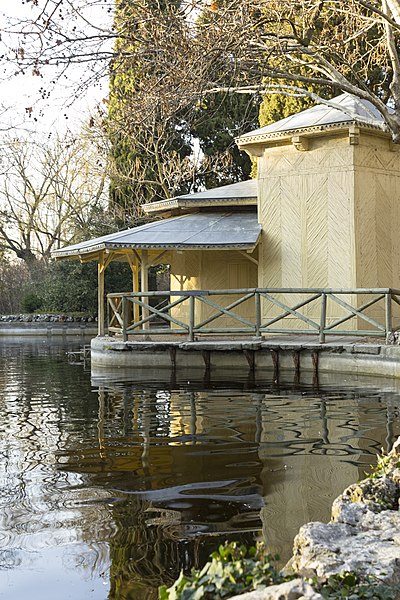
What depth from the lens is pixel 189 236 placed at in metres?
18.4

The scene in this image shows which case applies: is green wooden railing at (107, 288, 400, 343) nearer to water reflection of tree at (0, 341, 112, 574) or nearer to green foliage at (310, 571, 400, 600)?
water reflection of tree at (0, 341, 112, 574)

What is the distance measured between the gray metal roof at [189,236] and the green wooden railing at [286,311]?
122 centimetres

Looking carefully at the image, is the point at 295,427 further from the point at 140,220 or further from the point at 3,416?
the point at 140,220

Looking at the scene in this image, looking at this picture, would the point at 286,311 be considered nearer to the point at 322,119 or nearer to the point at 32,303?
the point at 322,119

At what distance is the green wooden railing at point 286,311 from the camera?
48.9 ft

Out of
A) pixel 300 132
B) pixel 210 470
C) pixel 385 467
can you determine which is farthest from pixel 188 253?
pixel 385 467

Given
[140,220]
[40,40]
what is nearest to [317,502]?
[40,40]

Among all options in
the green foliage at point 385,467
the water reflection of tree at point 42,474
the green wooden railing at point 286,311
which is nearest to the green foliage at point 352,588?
the green foliage at point 385,467

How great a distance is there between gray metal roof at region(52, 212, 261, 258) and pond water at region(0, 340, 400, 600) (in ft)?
18.0

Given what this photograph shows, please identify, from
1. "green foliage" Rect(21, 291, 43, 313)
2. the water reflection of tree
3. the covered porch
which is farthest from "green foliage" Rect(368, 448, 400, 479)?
"green foliage" Rect(21, 291, 43, 313)

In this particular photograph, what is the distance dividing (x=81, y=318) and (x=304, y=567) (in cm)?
2795

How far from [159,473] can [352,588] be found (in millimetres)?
4271

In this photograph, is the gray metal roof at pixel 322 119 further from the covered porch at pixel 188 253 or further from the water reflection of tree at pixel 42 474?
the water reflection of tree at pixel 42 474

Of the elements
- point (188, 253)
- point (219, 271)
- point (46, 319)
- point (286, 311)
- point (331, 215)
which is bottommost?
point (46, 319)
